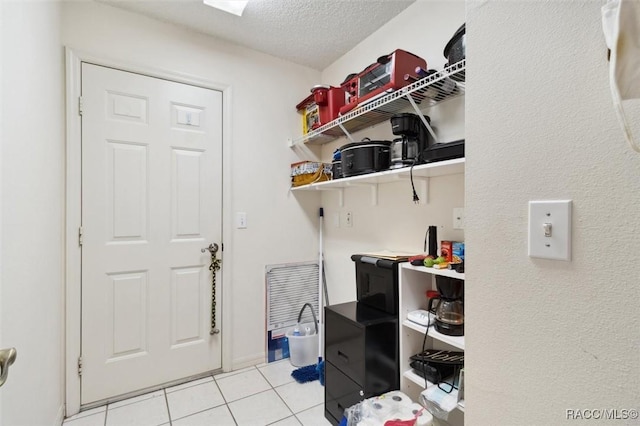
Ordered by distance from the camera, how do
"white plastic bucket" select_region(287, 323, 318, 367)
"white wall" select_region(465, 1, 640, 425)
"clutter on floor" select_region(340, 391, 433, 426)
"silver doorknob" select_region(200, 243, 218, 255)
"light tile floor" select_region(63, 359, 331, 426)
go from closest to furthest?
"white wall" select_region(465, 1, 640, 425)
"clutter on floor" select_region(340, 391, 433, 426)
"light tile floor" select_region(63, 359, 331, 426)
"silver doorknob" select_region(200, 243, 218, 255)
"white plastic bucket" select_region(287, 323, 318, 367)

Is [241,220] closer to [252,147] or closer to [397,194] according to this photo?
[252,147]

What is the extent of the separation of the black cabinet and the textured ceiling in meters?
1.84

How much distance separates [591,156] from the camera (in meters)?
0.49

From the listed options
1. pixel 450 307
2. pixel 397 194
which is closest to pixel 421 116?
pixel 397 194

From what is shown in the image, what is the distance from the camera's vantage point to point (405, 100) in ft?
5.37

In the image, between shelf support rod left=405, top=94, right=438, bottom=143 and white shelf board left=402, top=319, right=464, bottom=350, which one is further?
shelf support rod left=405, top=94, right=438, bottom=143

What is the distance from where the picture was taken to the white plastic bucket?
2.30 metres

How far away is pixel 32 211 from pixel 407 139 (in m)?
1.72

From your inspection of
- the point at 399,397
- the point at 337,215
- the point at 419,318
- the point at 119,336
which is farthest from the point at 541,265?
the point at 119,336

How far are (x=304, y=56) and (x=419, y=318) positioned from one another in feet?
6.99

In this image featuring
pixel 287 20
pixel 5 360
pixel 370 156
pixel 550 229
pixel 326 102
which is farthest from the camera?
pixel 326 102

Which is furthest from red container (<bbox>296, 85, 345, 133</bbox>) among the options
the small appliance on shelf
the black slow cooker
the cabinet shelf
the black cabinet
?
the black cabinet

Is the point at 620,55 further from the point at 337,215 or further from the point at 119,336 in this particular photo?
the point at 119,336

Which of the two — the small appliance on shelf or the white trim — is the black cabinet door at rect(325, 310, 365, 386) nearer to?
the small appliance on shelf
